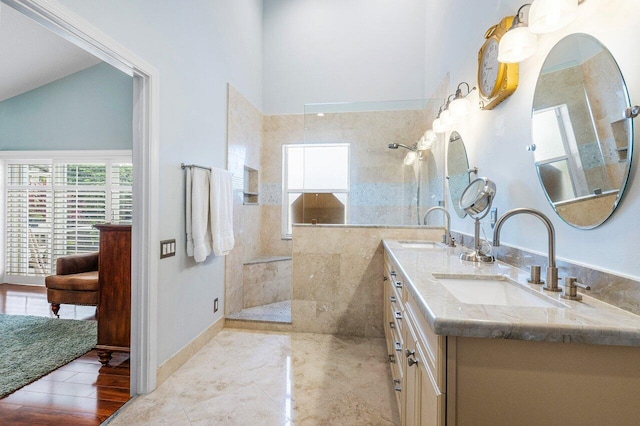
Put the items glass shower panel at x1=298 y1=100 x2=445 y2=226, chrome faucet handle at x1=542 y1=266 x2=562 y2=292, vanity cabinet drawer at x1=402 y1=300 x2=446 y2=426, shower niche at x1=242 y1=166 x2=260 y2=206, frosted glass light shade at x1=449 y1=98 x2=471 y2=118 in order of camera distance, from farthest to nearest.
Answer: shower niche at x1=242 y1=166 x2=260 y2=206 < glass shower panel at x1=298 y1=100 x2=445 y2=226 < frosted glass light shade at x1=449 y1=98 x2=471 y2=118 < chrome faucet handle at x1=542 y1=266 x2=562 y2=292 < vanity cabinet drawer at x1=402 y1=300 x2=446 y2=426

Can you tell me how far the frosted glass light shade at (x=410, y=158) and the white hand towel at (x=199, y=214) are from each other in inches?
84.4

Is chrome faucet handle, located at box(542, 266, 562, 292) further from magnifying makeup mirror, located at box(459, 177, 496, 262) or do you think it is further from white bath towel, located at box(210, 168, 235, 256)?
white bath towel, located at box(210, 168, 235, 256)

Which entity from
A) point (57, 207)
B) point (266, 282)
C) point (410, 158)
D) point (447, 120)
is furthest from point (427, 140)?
point (57, 207)

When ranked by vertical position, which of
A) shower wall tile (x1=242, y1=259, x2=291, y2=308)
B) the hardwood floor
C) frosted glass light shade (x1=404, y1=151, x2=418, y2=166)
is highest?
frosted glass light shade (x1=404, y1=151, x2=418, y2=166)

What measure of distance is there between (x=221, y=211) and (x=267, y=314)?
1.27m

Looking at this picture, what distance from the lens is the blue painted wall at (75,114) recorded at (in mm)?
4066

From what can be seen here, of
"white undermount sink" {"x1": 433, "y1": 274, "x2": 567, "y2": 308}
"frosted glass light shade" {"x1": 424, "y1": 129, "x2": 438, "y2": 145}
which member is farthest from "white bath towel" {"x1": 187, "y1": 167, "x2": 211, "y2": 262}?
"frosted glass light shade" {"x1": 424, "y1": 129, "x2": 438, "y2": 145}

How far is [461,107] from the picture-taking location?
2.11 meters

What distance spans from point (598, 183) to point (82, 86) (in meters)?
5.48

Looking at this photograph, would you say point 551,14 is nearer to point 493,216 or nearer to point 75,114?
point 493,216

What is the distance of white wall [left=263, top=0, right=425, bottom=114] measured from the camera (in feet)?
12.7

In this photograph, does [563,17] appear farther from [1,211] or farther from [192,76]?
[1,211]

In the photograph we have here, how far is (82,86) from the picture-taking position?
4.11 metres

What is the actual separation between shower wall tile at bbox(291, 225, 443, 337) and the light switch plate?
3.70 feet
